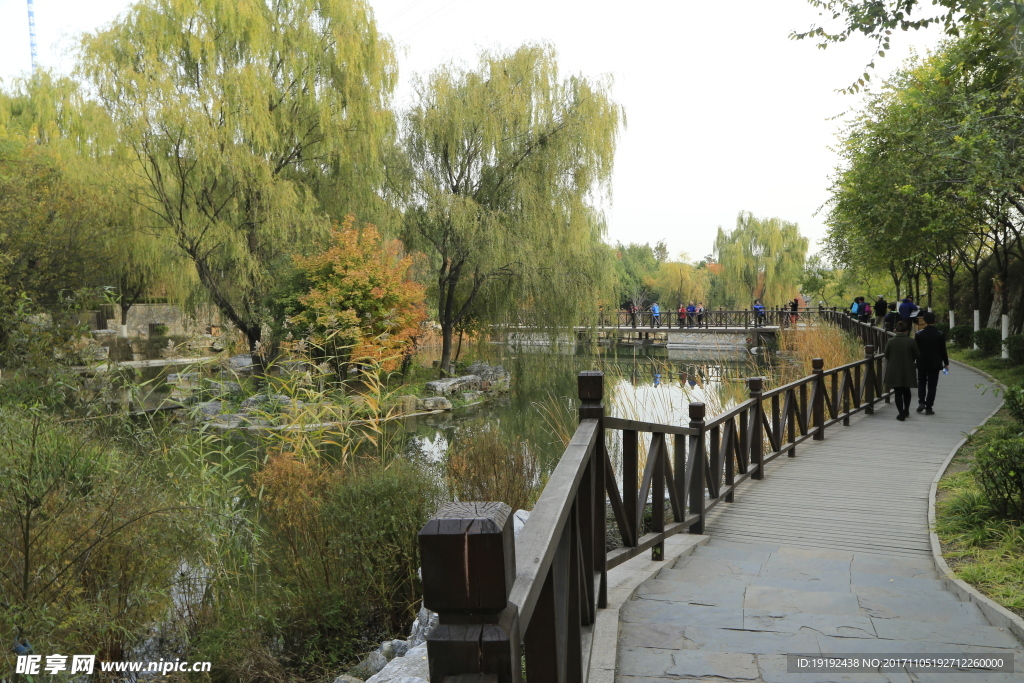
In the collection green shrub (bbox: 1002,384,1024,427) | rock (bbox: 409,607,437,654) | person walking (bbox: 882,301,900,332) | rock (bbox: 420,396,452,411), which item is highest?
person walking (bbox: 882,301,900,332)

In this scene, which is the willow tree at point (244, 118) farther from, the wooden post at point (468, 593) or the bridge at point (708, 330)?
the wooden post at point (468, 593)

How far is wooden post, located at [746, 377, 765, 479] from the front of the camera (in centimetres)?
762

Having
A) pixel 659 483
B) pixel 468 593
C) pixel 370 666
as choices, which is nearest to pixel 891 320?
pixel 659 483

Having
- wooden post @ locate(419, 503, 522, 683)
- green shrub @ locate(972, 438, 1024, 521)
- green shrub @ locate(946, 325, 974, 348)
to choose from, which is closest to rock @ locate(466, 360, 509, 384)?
green shrub @ locate(946, 325, 974, 348)

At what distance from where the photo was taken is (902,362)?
11078mm

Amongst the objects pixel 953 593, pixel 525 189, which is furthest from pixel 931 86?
pixel 953 593

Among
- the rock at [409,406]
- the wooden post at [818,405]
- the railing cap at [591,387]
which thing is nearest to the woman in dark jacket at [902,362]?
the wooden post at [818,405]

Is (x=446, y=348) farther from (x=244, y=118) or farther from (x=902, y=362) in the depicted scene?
(x=902, y=362)

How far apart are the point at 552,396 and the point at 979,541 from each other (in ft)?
32.1

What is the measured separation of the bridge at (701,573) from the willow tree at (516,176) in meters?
11.8

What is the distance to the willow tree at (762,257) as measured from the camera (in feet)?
161

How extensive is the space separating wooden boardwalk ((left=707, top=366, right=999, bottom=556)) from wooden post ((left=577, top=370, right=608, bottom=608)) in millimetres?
2771

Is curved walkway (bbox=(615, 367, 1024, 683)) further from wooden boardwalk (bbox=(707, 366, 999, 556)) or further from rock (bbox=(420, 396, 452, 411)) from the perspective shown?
rock (bbox=(420, 396, 452, 411))

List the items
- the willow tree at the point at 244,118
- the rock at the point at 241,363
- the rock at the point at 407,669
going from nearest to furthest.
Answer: the rock at the point at 407,669, the willow tree at the point at 244,118, the rock at the point at 241,363
